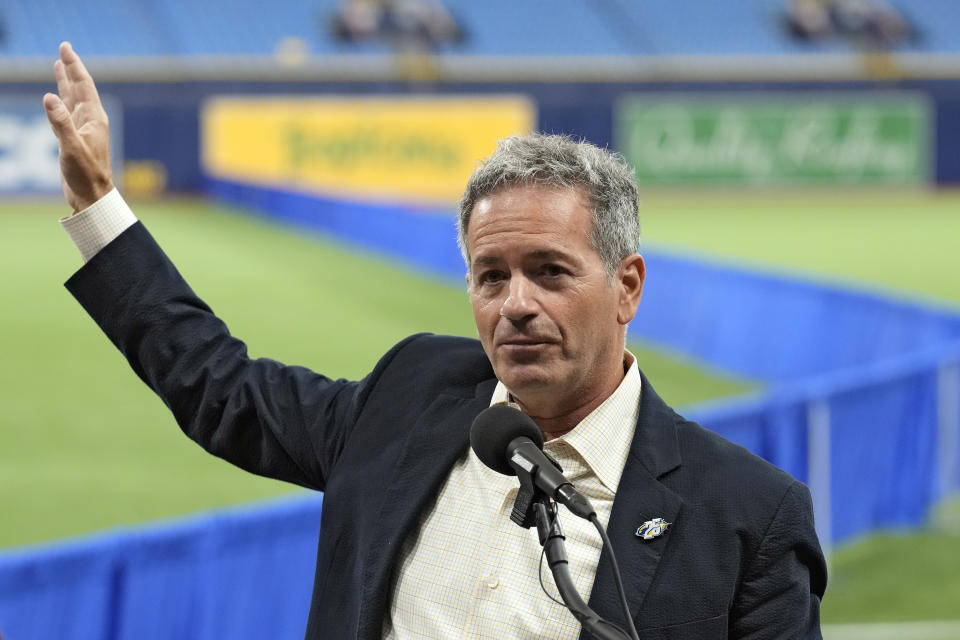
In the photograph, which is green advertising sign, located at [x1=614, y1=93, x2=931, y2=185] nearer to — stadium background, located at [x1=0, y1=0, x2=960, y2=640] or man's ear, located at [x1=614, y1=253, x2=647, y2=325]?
stadium background, located at [x1=0, y1=0, x2=960, y2=640]

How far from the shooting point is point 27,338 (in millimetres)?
13992

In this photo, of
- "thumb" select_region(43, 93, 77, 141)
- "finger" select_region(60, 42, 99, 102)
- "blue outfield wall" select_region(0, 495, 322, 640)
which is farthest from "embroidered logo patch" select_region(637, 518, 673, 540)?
"blue outfield wall" select_region(0, 495, 322, 640)

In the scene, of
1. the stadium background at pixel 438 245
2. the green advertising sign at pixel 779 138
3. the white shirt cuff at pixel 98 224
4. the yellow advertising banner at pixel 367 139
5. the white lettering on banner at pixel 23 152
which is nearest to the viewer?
the white shirt cuff at pixel 98 224

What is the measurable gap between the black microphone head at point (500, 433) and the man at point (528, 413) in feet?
0.76

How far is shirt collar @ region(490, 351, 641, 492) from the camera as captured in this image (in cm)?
251

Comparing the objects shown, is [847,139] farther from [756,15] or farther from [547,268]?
[547,268]

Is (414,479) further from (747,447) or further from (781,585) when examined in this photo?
(747,447)

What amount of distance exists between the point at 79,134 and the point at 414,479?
974 millimetres

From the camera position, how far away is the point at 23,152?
28812 mm

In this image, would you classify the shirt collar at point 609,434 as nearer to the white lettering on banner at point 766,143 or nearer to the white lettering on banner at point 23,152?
the white lettering on banner at point 23,152

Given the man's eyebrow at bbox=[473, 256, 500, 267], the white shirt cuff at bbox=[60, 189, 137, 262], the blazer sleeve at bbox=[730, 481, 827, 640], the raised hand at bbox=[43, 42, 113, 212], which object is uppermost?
the raised hand at bbox=[43, 42, 113, 212]

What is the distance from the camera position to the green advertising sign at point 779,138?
32.5 meters

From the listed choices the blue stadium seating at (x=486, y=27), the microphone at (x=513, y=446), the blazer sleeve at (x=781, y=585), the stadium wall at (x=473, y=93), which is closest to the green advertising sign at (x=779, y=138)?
the stadium wall at (x=473, y=93)

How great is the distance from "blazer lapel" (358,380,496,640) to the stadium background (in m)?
1.83
